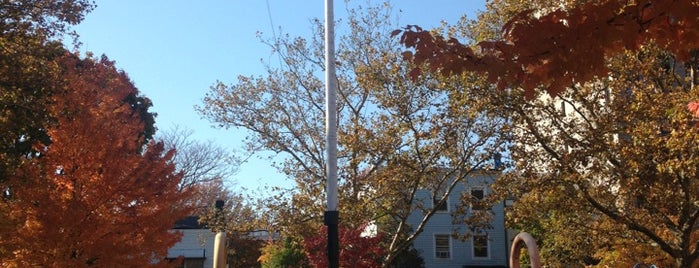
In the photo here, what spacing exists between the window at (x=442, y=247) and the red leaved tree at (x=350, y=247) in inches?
736

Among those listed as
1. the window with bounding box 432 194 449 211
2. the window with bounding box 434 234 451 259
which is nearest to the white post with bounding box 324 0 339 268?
the window with bounding box 432 194 449 211

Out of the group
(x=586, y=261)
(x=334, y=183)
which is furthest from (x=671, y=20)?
(x=586, y=261)

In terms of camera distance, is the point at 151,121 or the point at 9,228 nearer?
the point at 9,228

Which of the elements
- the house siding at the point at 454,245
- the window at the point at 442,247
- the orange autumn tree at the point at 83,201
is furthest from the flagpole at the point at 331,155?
the window at the point at 442,247

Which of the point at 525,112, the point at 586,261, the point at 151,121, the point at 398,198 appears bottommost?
the point at 586,261

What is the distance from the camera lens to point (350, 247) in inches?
797

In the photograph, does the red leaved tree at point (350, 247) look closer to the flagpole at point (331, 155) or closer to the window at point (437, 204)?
the window at point (437, 204)

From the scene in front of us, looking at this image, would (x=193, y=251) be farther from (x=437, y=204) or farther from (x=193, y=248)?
(x=437, y=204)

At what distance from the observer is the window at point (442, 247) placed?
38.6 metres

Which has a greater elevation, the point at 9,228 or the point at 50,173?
the point at 50,173

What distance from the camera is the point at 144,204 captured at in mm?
15859

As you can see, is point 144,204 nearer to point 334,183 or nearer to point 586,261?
point 334,183

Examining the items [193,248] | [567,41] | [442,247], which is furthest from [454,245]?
[567,41]

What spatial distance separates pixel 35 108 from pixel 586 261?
19931 millimetres
